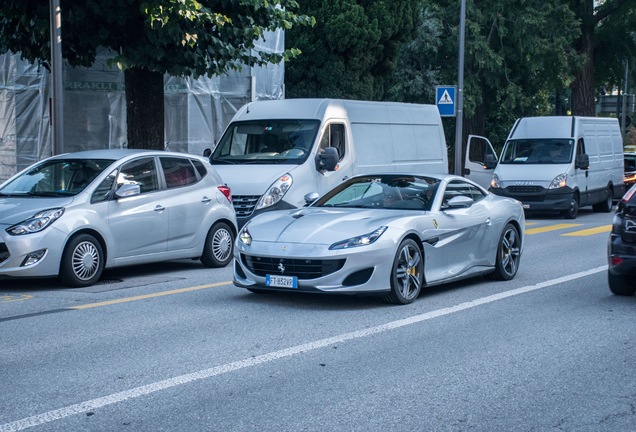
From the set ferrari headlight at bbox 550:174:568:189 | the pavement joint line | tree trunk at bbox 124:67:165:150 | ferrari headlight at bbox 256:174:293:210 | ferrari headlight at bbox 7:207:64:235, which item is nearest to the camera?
the pavement joint line

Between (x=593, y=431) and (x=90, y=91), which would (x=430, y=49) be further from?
(x=593, y=431)

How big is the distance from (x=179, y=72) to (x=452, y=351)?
944 centimetres

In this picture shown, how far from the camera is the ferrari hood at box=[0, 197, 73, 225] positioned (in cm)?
929

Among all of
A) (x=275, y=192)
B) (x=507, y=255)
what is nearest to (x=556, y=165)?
(x=275, y=192)

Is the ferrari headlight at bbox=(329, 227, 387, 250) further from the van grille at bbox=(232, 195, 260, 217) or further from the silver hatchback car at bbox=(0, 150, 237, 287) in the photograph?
the van grille at bbox=(232, 195, 260, 217)

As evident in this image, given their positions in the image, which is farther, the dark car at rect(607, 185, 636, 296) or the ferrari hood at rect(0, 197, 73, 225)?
the ferrari hood at rect(0, 197, 73, 225)

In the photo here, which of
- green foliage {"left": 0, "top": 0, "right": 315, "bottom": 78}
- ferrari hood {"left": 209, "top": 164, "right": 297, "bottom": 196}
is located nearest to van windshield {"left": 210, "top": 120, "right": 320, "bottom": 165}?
ferrari hood {"left": 209, "top": 164, "right": 297, "bottom": 196}

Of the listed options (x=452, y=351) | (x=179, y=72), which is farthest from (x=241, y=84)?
(x=452, y=351)

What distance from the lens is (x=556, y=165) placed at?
20469mm

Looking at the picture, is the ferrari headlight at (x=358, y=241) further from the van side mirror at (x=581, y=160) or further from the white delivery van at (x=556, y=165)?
the van side mirror at (x=581, y=160)

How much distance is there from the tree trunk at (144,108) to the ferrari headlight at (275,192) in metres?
3.74

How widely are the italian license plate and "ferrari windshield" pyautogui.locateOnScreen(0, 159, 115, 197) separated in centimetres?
314

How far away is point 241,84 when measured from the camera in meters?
23.9

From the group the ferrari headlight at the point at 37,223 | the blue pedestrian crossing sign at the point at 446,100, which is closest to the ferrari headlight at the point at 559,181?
the blue pedestrian crossing sign at the point at 446,100
